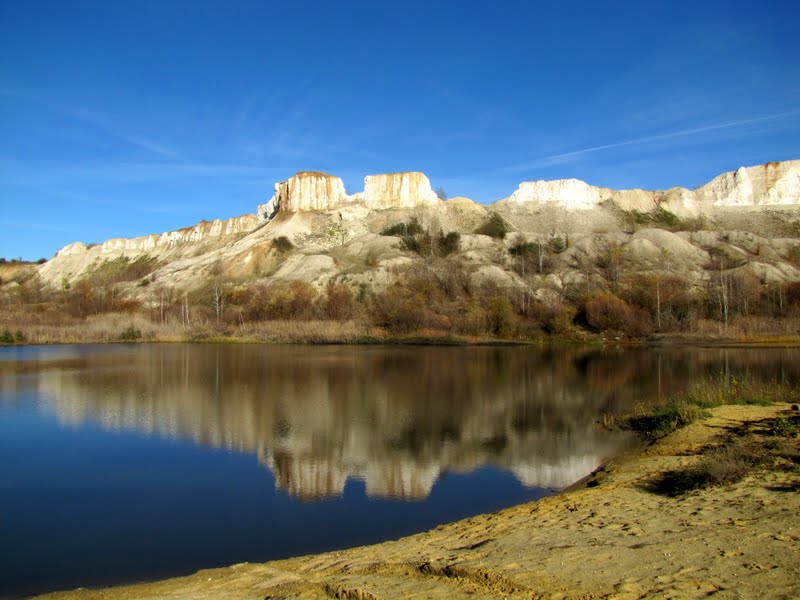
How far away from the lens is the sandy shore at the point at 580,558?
17.4ft

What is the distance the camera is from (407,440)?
→ 48.5 ft

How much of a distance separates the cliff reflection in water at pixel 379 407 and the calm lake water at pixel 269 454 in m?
0.08

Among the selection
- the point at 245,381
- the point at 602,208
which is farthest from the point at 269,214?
the point at 245,381

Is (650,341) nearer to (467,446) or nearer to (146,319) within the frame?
(467,446)

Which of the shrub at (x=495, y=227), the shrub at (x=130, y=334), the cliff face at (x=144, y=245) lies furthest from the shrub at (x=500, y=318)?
the cliff face at (x=144, y=245)

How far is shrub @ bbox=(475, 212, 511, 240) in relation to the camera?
73.4 m

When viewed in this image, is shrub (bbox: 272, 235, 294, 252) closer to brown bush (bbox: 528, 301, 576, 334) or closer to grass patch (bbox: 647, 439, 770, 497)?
brown bush (bbox: 528, 301, 576, 334)

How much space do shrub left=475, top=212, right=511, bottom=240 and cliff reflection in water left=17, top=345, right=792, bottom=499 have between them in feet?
122

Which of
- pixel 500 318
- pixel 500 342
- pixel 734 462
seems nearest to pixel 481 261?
pixel 500 318

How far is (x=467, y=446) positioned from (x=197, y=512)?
21.2ft

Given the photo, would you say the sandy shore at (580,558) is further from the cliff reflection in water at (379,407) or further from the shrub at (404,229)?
the shrub at (404,229)

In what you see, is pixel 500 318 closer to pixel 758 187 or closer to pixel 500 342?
pixel 500 342

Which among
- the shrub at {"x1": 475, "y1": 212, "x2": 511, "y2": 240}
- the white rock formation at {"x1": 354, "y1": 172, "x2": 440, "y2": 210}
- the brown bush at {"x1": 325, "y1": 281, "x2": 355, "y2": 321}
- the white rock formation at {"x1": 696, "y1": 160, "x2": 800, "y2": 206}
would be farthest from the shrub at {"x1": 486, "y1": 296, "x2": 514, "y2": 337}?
the white rock formation at {"x1": 696, "y1": 160, "x2": 800, "y2": 206}

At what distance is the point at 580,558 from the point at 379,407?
13702 millimetres
